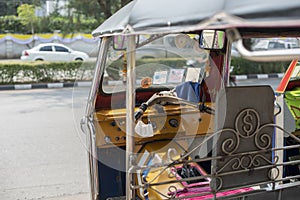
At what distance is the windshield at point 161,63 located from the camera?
9.44 feet

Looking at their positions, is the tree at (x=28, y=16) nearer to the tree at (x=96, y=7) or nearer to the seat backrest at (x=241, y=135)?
the tree at (x=96, y=7)

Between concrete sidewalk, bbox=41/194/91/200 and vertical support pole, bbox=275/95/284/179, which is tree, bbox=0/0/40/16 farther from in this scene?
vertical support pole, bbox=275/95/284/179

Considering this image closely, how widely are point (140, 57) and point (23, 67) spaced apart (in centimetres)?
1078

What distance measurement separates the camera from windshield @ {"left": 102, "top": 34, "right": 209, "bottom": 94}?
2877 mm

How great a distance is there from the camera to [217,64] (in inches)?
136

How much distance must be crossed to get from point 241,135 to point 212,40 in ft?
4.32

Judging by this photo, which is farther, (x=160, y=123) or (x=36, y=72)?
(x=36, y=72)

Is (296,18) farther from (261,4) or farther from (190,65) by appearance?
(190,65)

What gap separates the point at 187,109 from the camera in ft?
9.58

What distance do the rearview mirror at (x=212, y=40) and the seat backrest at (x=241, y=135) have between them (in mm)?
1090

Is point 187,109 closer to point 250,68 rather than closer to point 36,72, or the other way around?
point 36,72

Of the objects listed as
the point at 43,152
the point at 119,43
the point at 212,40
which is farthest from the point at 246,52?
the point at 43,152

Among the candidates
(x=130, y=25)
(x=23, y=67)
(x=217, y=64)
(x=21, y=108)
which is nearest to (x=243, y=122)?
(x=130, y=25)

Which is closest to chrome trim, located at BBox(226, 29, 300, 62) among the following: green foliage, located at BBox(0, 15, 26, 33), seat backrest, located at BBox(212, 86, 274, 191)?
seat backrest, located at BBox(212, 86, 274, 191)
